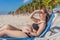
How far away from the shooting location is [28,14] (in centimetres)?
670

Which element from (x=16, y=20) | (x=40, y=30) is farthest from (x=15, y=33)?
(x=40, y=30)

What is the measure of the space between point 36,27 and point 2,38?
90 centimetres

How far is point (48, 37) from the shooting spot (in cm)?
674

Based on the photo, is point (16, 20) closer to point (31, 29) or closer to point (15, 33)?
point (15, 33)

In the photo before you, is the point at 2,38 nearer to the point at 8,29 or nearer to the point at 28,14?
the point at 8,29

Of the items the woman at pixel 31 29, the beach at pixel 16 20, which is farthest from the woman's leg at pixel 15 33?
the beach at pixel 16 20

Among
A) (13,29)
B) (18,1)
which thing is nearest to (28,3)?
(18,1)

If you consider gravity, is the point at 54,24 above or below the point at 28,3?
below

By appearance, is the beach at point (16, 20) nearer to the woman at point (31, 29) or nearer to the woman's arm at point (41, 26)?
the woman at point (31, 29)

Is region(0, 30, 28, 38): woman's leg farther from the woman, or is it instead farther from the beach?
the beach

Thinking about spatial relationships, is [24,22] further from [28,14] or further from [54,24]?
[54,24]

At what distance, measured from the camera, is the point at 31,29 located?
6750 mm

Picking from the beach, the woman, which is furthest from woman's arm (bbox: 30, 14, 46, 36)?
the beach

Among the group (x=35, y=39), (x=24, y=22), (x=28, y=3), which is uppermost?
(x=28, y=3)
